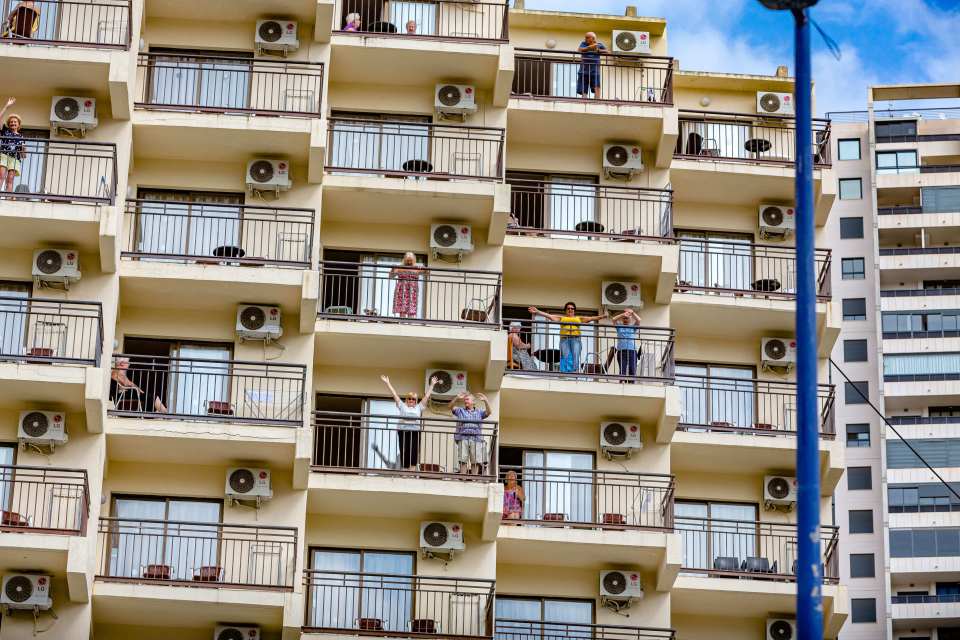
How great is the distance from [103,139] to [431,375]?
8.74m

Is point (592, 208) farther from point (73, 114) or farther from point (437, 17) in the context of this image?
point (73, 114)

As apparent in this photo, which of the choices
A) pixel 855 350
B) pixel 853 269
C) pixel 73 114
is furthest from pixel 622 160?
pixel 853 269

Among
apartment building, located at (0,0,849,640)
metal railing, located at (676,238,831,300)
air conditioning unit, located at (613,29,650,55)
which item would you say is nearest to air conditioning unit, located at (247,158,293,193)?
apartment building, located at (0,0,849,640)

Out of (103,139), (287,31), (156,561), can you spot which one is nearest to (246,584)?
(156,561)

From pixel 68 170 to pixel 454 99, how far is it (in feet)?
29.2

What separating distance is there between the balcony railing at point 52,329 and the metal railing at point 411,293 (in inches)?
196

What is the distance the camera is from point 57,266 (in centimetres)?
3853

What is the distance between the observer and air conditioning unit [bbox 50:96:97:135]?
39.5 m

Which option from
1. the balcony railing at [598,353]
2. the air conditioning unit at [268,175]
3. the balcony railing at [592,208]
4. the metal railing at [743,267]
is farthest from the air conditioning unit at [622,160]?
the air conditioning unit at [268,175]

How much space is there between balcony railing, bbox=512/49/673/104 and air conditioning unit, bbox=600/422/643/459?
8214 mm

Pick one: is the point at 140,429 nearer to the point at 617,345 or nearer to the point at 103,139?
the point at 103,139

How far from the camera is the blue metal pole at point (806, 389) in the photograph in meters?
18.3

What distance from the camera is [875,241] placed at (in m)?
102

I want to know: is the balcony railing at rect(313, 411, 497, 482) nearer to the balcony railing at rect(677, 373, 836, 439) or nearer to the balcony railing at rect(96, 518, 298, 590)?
the balcony railing at rect(96, 518, 298, 590)
